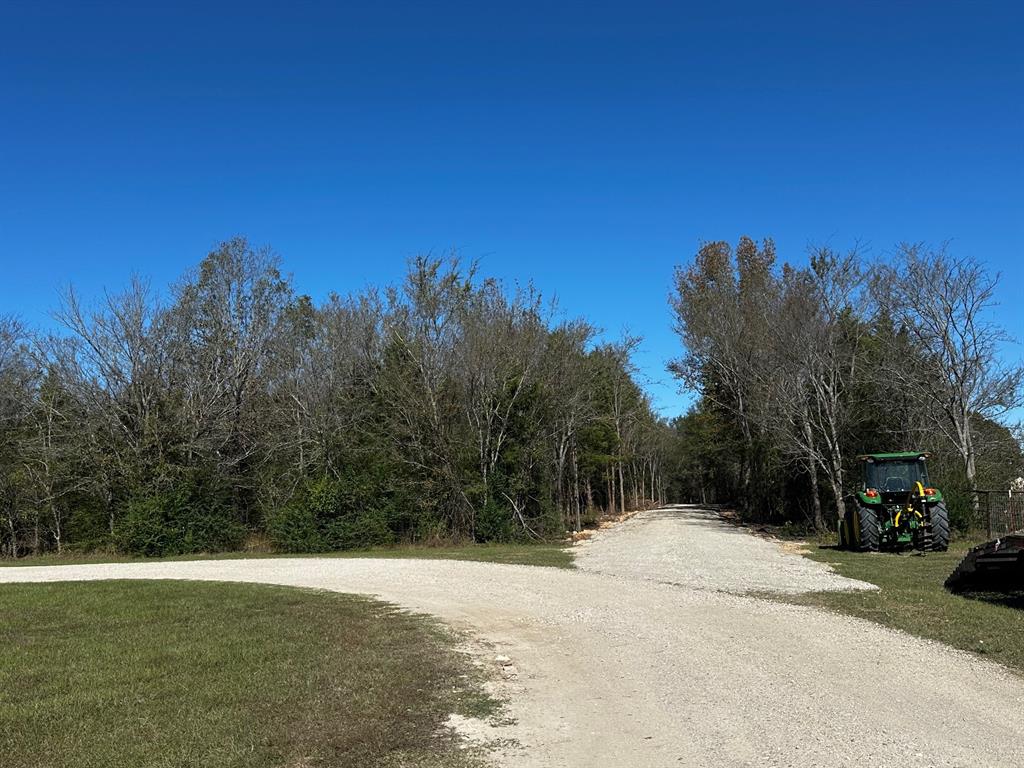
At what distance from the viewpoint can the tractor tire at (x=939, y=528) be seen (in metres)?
19.1

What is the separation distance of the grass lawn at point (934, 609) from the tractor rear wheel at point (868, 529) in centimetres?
384

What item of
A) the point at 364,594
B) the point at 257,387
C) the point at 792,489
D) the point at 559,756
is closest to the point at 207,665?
the point at 559,756

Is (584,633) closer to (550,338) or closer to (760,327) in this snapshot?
(550,338)

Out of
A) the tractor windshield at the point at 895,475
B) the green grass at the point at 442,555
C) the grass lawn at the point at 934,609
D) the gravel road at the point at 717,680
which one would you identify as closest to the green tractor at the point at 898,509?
the tractor windshield at the point at 895,475

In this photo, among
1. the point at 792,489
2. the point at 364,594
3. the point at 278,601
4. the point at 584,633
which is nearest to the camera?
the point at 584,633

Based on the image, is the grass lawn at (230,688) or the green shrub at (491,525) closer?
the grass lawn at (230,688)

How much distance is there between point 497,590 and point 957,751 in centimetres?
933

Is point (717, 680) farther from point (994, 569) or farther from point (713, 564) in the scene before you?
point (713, 564)

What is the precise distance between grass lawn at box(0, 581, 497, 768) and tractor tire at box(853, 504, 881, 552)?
13849 millimetres

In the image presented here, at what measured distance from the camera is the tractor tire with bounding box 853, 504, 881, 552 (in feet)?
64.5

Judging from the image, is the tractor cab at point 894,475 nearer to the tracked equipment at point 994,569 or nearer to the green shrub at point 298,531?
the tracked equipment at point 994,569

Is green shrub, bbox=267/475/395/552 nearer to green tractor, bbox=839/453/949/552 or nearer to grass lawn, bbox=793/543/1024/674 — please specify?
green tractor, bbox=839/453/949/552

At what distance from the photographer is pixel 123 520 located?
26.4 meters

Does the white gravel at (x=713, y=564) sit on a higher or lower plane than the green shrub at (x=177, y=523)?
lower
